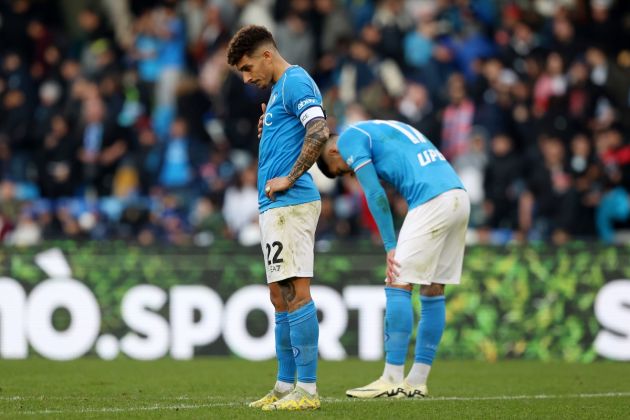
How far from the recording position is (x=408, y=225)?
973 centimetres

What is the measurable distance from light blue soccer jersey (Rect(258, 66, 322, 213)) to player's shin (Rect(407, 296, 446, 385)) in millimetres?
1763

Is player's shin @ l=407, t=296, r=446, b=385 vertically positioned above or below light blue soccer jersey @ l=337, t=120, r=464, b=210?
below

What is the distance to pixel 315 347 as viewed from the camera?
8.55 meters

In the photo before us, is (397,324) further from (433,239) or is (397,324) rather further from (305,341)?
(305,341)

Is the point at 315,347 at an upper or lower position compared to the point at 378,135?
lower

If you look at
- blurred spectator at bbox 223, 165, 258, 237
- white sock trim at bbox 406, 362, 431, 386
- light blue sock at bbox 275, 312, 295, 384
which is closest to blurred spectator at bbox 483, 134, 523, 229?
blurred spectator at bbox 223, 165, 258, 237

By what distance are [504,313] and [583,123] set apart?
3.85m

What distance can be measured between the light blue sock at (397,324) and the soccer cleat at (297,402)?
1.30 m

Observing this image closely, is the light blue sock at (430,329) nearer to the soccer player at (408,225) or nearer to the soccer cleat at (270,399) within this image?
the soccer player at (408,225)

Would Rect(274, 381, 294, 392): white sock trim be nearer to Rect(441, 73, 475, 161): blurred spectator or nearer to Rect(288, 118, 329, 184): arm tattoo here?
Rect(288, 118, 329, 184): arm tattoo

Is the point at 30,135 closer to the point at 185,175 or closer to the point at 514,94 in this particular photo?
the point at 185,175

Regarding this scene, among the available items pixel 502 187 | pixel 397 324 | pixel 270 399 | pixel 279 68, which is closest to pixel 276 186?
pixel 279 68

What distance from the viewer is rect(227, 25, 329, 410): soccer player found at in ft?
27.8

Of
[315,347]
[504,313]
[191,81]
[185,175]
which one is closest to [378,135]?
[315,347]
